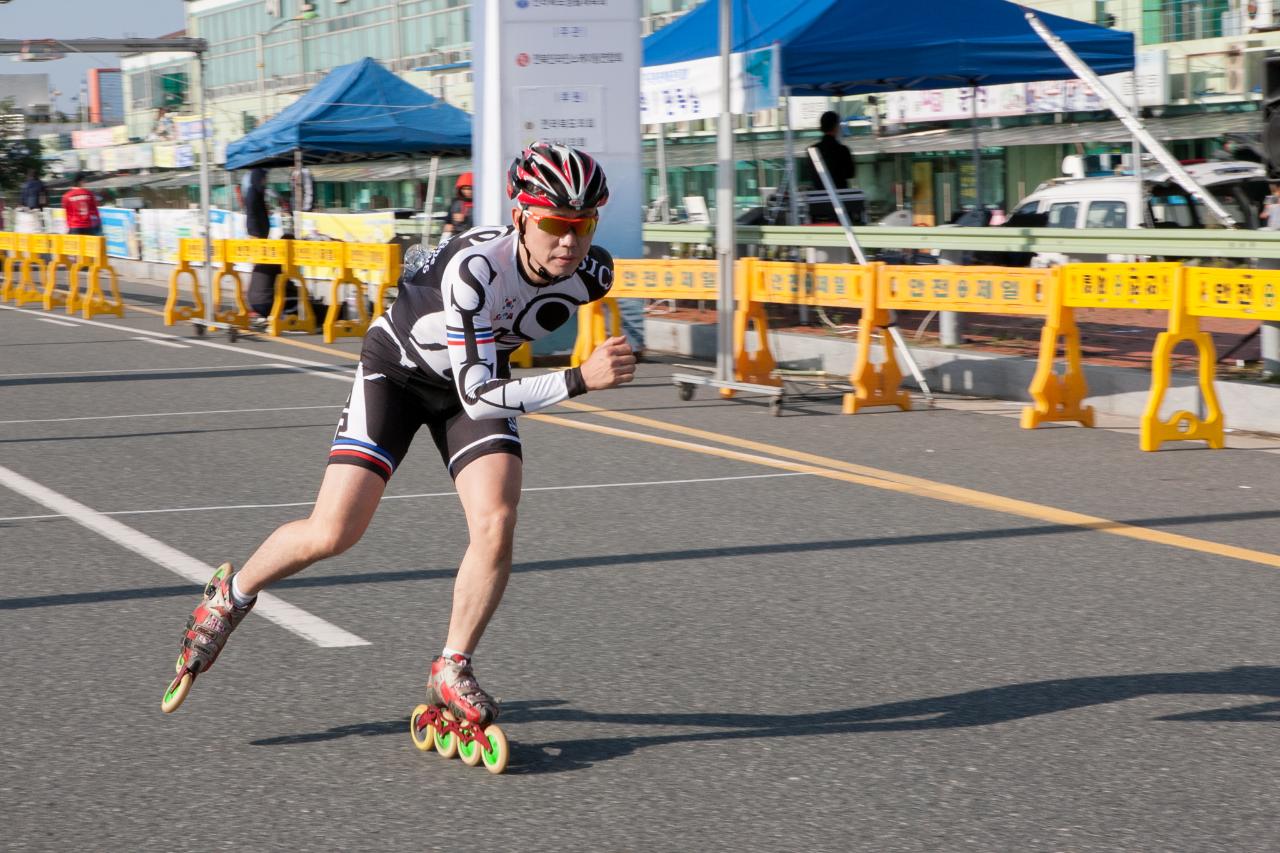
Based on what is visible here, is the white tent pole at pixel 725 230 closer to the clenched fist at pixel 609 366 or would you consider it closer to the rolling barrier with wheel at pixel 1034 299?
the rolling barrier with wheel at pixel 1034 299

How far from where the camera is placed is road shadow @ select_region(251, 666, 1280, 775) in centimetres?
466

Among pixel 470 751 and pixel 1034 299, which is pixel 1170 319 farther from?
pixel 470 751

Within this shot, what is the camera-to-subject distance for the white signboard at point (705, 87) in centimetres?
1611

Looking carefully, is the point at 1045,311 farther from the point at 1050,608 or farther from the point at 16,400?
the point at 16,400

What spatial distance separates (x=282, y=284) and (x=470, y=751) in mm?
15022

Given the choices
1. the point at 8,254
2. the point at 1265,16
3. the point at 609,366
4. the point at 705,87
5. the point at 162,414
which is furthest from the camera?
the point at 8,254

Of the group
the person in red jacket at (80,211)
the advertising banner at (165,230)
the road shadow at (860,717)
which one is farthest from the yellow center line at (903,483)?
the advertising banner at (165,230)

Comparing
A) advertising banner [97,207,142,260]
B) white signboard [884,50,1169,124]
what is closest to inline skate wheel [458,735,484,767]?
advertising banner [97,207,142,260]

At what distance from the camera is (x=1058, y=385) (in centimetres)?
1121

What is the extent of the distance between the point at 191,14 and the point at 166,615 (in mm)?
96281

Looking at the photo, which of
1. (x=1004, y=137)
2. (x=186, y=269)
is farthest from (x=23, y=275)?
(x=1004, y=137)

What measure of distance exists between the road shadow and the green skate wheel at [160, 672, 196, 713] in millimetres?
327

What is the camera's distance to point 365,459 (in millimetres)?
4777

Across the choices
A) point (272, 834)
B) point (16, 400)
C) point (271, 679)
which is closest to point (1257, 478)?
point (271, 679)
